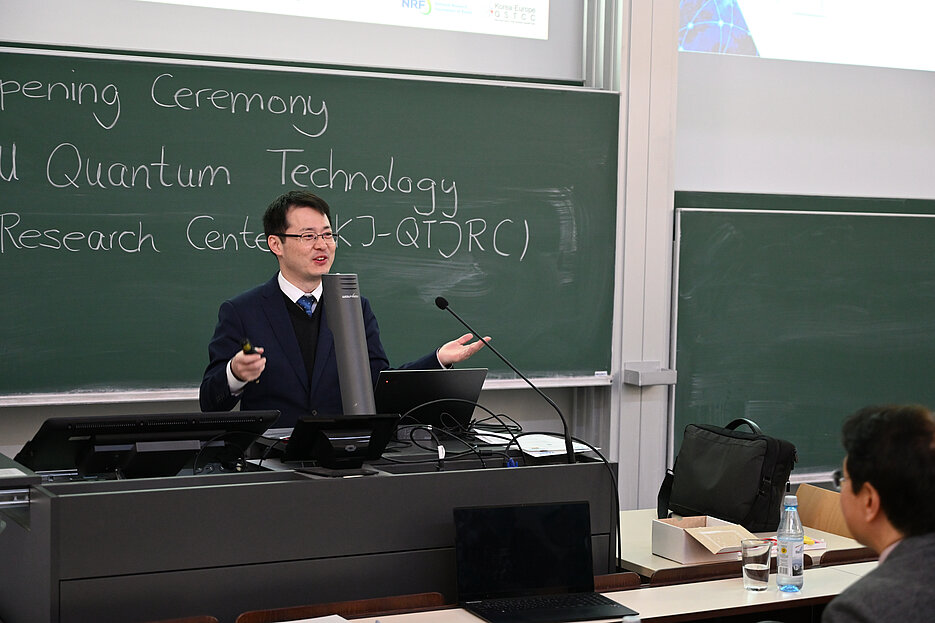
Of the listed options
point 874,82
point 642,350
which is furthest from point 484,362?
point 874,82

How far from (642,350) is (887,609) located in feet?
11.2

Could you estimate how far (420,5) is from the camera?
174 inches

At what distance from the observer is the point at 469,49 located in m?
4.54

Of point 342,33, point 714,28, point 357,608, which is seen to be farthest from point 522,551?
point 714,28

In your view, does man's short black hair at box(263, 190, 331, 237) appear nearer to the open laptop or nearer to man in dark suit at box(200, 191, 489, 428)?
man in dark suit at box(200, 191, 489, 428)

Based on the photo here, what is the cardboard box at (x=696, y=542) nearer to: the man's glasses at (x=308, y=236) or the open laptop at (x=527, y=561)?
the open laptop at (x=527, y=561)

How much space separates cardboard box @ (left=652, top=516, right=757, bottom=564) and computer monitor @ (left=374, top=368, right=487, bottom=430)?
60 centimetres

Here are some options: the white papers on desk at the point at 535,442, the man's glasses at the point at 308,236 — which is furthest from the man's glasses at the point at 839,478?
the man's glasses at the point at 308,236

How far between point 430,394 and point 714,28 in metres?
3.13

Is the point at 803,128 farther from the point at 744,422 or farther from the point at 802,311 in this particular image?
the point at 744,422

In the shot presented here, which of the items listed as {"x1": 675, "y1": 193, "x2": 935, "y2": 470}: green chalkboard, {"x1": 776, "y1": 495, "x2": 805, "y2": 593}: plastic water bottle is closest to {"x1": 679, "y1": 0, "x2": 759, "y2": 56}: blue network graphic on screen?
{"x1": 675, "y1": 193, "x2": 935, "y2": 470}: green chalkboard

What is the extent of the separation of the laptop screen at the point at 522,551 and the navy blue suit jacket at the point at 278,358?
27.8 inches

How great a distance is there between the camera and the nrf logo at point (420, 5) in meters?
4.41

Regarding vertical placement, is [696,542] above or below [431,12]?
below
